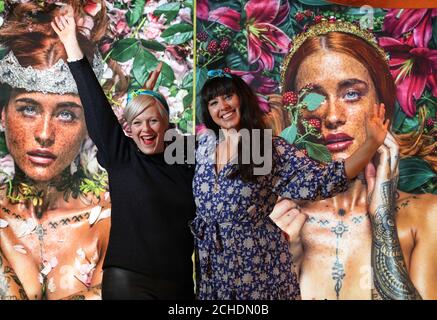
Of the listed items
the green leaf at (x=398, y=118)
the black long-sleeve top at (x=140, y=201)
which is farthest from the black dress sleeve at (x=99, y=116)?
the green leaf at (x=398, y=118)

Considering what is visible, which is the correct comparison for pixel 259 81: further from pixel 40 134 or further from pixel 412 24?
pixel 40 134

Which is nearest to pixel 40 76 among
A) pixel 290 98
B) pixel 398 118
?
pixel 290 98

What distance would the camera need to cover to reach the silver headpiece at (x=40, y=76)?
3408 mm

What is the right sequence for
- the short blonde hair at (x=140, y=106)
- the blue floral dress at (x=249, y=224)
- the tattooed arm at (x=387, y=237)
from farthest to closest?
the tattooed arm at (x=387, y=237)
the short blonde hair at (x=140, y=106)
the blue floral dress at (x=249, y=224)

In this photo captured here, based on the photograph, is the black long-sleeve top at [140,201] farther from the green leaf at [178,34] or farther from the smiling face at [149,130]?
the green leaf at [178,34]

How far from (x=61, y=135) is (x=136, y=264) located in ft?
5.41

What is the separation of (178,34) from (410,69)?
118 centimetres

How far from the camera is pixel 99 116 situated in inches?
78.2

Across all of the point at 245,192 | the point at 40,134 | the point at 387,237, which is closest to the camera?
the point at 245,192

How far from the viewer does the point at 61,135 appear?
3420mm

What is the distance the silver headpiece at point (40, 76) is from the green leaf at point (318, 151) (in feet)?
3.68

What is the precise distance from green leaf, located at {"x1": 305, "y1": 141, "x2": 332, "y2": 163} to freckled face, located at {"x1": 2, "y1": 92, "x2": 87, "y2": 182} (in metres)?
1.15

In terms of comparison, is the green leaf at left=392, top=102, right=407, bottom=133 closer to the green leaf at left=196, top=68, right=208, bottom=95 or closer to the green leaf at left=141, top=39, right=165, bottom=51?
the green leaf at left=196, top=68, right=208, bottom=95

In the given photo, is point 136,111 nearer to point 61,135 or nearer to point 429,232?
point 61,135
